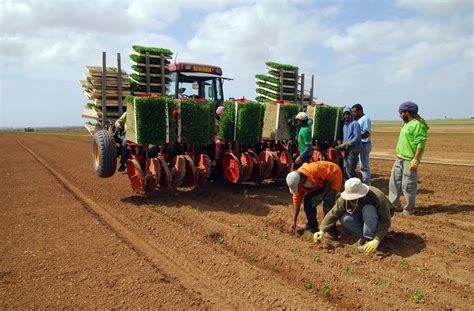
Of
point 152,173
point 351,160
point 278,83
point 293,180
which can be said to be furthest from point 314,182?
point 278,83

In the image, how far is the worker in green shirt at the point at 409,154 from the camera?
567cm

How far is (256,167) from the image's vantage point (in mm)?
7535

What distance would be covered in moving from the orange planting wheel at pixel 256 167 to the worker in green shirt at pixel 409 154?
2554 millimetres

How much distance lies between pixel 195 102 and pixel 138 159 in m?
1.52

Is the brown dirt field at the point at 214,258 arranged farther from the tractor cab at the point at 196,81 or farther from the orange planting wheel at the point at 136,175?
the tractor cab at the point at 196,81

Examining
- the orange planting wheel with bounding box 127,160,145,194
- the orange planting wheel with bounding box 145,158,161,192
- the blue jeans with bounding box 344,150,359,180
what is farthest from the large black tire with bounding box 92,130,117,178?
the blue jeans with bounding box 344,150,359,180

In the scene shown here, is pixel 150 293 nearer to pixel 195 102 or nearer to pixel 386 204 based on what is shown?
pixel 386 204

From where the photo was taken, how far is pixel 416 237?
16.1ft

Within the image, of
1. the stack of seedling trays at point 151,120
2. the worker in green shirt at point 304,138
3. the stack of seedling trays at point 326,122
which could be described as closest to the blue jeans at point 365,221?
the worker in green shirt at point 304,138

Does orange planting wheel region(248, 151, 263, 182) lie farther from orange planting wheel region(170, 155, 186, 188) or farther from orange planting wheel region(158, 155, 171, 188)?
orange planting wheel region(158, 155, 171, 188)

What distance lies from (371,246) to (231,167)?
353 centimetres

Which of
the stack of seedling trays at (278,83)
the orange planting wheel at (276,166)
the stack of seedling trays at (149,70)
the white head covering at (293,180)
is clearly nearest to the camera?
the white head covering at (293,180)

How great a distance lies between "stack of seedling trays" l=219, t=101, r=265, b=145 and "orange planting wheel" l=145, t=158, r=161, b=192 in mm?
1657

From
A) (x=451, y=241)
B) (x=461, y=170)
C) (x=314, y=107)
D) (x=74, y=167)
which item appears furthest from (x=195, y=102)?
(x=461, y=170)
